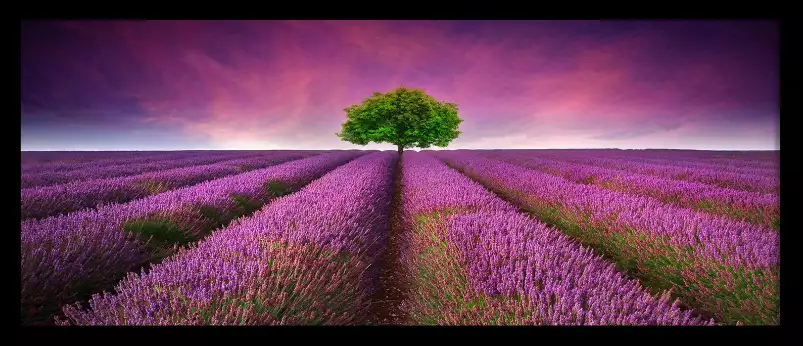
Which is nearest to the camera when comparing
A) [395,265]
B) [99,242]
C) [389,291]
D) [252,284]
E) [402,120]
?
[252,284]

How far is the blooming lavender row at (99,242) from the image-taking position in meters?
2.02

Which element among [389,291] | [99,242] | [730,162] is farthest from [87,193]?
[730,162]

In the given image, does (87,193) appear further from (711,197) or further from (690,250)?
(711,197)

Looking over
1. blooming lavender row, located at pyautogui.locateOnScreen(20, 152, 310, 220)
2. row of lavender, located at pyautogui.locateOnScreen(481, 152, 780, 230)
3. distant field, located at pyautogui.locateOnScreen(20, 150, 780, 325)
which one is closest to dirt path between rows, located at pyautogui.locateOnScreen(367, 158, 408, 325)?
distant field, located at pyautogui.locateOnScreen(20, 150, 780, 325)

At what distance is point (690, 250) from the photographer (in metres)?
2.63

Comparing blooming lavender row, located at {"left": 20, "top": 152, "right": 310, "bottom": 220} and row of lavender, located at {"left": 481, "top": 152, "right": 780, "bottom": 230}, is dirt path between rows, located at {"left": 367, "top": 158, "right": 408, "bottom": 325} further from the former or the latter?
blooming lavender row, located at {"left": 20, "top": 152, "right": 310, "bottom": 220}

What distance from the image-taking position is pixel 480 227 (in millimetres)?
2781

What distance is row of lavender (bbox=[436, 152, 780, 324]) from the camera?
6.78 feet

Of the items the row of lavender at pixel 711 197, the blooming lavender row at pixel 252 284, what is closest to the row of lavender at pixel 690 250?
the row of lavender at pixel 711 197

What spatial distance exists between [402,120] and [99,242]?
42.3ft

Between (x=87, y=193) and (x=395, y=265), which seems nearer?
(x=395, y=265)
